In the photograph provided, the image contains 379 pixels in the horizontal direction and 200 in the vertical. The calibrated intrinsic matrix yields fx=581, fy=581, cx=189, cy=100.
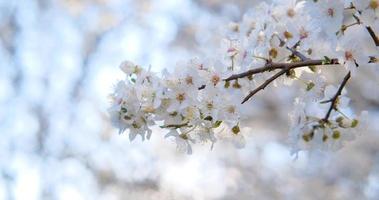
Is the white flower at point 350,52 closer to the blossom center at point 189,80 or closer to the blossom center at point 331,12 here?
the blossom center at point 331,12

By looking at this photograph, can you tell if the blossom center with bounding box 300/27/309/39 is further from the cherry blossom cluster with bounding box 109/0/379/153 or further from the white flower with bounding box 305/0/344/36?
the white flower with bounding box 305/0/344/36

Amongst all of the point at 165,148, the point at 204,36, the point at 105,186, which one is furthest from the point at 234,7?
the point at 105,186

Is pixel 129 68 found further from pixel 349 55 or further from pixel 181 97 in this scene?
pixel 349 55

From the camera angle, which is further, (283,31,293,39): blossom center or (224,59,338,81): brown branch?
(283,31,293,39): blossom center

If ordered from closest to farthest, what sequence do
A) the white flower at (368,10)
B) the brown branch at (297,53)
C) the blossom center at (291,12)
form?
the white flower at (368,10), the brown branch at (297,53), the blossom center at (291,12)

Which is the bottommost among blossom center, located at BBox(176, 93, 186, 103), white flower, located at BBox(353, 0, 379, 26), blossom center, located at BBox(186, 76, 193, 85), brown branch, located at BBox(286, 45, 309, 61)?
blossom center, located at BBox(176, 93, 186, 103)

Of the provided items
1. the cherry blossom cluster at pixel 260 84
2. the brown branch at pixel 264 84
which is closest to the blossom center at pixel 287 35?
the cherry blossom cluster at pixel 260 84

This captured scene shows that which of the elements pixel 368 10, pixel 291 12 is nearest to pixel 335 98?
pixel 368 10

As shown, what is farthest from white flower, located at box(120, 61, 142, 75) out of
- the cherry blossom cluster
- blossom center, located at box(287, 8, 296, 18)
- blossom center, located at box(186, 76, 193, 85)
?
blossom center, located at box(287, 8, 296, 18)

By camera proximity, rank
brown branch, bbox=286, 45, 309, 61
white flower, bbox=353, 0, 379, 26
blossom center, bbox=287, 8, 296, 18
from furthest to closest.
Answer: blossom center, bbox=287, 8, 296, 18 → brown branch, bbox=286, 45, 309, 61 → white flower, bbox=353, 0, 379, 26
